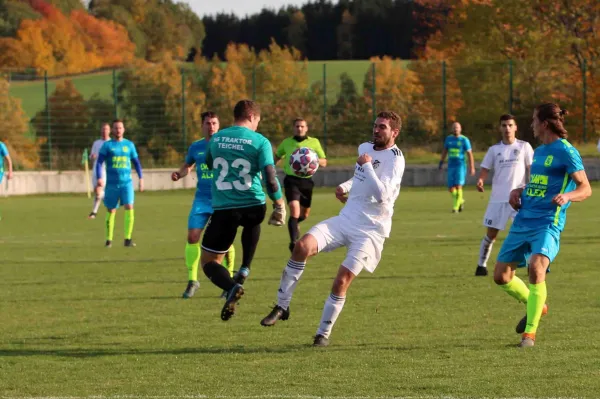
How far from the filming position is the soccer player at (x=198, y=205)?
12953 mm

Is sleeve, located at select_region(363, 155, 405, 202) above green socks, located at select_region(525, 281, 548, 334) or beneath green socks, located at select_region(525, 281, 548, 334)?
above

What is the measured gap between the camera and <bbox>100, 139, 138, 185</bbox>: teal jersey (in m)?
19.3

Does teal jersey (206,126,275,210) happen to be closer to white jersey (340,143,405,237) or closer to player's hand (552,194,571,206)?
white jersey (340,143,405,237)

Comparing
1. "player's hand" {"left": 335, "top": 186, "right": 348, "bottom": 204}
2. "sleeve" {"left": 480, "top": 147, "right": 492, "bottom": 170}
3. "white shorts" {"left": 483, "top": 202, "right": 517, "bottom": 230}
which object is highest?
"player's hand" {"left": 335, "top": 186, "right": 348, "bottom": 204}

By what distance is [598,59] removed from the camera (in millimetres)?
50188

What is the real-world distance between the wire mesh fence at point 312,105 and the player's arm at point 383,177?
33.1 metres

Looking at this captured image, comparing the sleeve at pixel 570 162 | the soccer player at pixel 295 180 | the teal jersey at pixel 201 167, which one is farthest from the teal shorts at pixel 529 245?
the soccer player at pixel 295 180

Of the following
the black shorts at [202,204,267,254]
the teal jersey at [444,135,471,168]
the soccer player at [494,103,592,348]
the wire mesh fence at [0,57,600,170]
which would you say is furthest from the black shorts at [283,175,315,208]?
the wire mesh fence at [0,57,600,170]

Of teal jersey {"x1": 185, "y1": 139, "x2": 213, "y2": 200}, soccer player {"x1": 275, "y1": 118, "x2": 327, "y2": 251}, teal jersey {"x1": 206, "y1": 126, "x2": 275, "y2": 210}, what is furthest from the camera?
soccer player {"x1": 275, "y1": 118, "x2": 327, "y2": 251}

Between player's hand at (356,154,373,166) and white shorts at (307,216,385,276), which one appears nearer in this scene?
player's hand at (356,154,373,166)

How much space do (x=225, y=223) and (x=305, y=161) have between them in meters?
7.36

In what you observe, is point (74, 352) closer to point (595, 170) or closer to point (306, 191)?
point (306, 191)

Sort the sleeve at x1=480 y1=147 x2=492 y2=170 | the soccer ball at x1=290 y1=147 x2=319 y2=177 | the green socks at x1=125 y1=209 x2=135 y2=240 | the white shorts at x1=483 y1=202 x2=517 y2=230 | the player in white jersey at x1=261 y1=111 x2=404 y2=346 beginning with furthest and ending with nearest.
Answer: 1. the green socks at x1=125 y1=209 x2=135 y2=240
2. the soccer ball at x1=290 y1=147 x2=319 y2=177
3. the sleeve at x1=480 y1=147 x2=492 y2=170
4. the white shorts at x1=483 y1=202 x2=517 y2=230
5. the player in white jersey at x1=261 y1=111 x2=404 y2=346

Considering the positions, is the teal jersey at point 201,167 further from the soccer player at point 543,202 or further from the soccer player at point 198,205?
the soccer player at point 543,202
